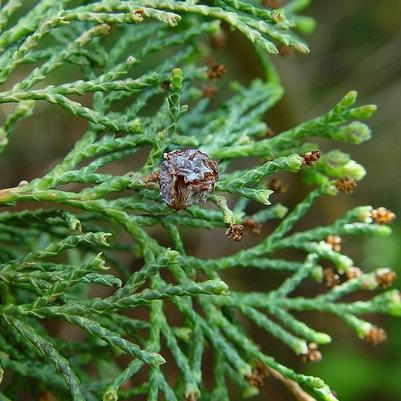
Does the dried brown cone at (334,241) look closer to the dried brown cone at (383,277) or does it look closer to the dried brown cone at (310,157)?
the dried brown cone at (383,277)

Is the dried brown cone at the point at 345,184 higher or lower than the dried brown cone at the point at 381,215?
higher

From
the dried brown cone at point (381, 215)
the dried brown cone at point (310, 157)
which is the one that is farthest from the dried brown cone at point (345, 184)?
the dried brown cone at point (310, 157)

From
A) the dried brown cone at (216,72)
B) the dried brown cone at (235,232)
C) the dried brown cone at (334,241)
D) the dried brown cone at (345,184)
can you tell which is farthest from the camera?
the dried brown cone at (216,72)

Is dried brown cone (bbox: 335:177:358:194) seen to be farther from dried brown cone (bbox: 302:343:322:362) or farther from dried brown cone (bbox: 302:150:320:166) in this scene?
dried brown cone (bbox: 302:343:322:362)

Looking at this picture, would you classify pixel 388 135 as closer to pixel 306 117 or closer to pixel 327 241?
pixel 306 117

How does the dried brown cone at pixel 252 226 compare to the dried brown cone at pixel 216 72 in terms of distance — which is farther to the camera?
the dried brown cone at pixel 216 72

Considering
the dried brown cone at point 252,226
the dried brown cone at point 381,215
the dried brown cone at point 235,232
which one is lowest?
the dried brown cone at point 252,226

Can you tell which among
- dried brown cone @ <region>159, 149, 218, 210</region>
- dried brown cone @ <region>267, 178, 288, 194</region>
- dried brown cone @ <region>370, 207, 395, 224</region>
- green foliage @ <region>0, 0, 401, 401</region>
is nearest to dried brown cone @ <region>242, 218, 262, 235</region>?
green foliage @ <region>0, 0, 401, 401</region>

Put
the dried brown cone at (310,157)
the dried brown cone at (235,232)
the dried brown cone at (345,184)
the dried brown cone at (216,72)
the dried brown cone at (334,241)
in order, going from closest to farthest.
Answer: the dried brown cone at (235,232) → the dried brown cone at (310,157) → the dried brown cone at (345,184) → the dried brown cone at (334,241) → the dried brown cone at (216,72)
